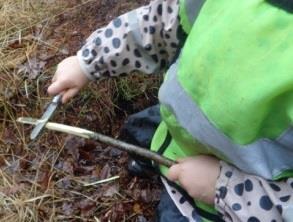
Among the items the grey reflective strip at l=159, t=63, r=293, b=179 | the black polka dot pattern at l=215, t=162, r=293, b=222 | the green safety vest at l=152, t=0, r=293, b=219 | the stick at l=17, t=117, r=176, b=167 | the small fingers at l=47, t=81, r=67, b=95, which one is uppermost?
the green safety vest at l=152, t=0, r=293, b=219

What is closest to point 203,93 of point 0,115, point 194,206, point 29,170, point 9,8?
point 194,206

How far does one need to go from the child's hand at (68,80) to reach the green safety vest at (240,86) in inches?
13.0

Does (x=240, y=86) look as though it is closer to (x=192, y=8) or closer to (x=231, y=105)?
(x=231, y=105)

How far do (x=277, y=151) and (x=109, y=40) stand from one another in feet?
1.83

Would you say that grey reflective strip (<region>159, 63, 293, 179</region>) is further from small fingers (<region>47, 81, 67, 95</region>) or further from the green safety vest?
small fingers (<region>47, 81, 67, 95</region>)

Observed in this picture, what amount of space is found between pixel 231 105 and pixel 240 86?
4cm

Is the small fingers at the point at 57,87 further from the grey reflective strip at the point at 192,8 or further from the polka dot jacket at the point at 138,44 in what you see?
the grey reflective strip at the point at 192,8

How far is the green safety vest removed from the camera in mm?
1075

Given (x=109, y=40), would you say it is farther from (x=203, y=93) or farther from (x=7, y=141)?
(x=7, y=141)

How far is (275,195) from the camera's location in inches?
46.4

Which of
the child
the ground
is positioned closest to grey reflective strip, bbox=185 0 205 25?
the child

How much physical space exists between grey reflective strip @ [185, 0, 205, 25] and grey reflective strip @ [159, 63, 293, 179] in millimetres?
138

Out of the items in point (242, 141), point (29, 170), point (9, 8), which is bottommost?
point (29, 170)

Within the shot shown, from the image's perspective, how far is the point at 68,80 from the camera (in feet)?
5.05
